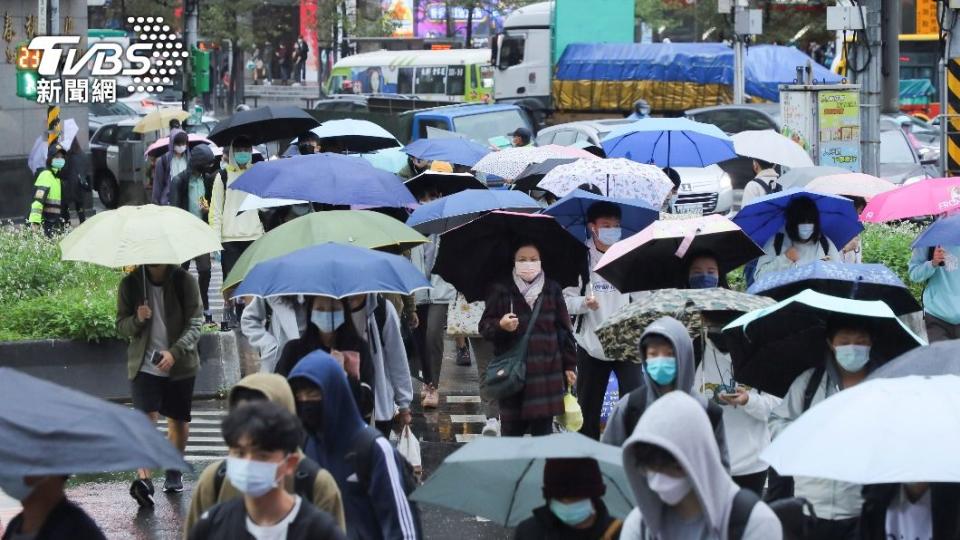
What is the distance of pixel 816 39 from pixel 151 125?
2801cm

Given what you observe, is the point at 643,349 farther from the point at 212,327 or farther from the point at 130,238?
the point at 212,327

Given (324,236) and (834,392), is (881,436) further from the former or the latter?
(324,236)

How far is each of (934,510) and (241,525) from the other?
2.17 metres

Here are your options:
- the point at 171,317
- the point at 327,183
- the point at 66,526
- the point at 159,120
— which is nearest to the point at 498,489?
the point at 66,526

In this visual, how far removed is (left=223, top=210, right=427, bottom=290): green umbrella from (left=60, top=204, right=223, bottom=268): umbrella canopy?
0.25 meters

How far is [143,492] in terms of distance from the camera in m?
10.0

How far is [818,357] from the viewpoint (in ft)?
23.7

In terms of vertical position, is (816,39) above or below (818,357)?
above

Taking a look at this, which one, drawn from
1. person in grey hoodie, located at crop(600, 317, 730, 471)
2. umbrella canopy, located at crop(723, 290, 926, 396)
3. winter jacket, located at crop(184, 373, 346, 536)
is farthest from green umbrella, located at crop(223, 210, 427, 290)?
winter jacket, located at crop(184, 373, 346, 536)

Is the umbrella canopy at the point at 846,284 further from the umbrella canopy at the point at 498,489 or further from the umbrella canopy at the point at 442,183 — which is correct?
the umbrella canopy at the point at 442,183

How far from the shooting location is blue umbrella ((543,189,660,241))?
11.2 m

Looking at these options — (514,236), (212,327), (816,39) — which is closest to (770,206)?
(514,236)

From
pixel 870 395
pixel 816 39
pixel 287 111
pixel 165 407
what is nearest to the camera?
pixel 870 395

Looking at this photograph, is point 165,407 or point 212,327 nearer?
point 165,407
